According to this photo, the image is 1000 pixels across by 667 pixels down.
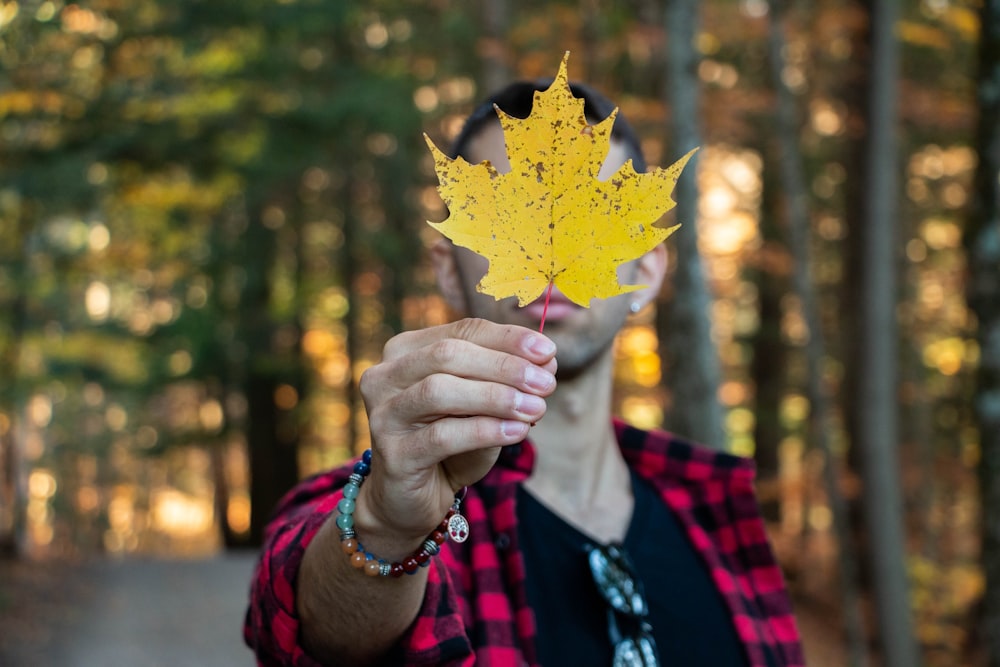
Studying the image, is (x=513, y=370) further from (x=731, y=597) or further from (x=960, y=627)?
(x=960, y=627)

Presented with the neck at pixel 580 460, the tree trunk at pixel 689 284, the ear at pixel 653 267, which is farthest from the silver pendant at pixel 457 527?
the tree trunk at pixel 689 284

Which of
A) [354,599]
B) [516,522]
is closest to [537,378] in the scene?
[354,599]

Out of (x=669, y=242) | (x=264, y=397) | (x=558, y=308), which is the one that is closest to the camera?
(x=558, y=308)

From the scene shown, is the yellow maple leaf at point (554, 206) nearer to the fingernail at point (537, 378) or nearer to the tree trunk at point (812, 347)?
the fingernail at point (537, 378)

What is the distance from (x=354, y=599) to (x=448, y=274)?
104 centimetres

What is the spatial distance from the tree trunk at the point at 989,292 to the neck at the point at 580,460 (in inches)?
98.6

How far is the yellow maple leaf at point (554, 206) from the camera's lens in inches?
45.8

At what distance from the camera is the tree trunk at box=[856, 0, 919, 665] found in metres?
6.54

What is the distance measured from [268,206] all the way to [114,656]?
8118 mm

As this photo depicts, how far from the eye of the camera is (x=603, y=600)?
6.28ft

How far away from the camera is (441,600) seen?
143 cm

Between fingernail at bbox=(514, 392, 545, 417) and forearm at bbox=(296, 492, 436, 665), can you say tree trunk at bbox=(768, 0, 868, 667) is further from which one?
fingernail at bbox=(514, 392, 545, 417)

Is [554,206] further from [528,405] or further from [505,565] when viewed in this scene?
[505,565]

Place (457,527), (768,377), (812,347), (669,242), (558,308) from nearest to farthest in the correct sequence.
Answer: (457,527)
(558,308)
(812,347)
(669,242)
(768,377)
